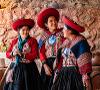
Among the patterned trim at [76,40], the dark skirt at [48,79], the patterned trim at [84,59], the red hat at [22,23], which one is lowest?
the dark skirt at [48,79]

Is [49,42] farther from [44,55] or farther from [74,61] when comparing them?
[74,61]

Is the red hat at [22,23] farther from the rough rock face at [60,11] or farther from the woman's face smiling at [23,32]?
the rough rock face at [60,11]

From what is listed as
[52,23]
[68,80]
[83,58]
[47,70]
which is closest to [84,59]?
[83,58]

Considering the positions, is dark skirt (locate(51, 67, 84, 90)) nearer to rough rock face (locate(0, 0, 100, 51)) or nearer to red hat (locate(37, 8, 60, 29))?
red hat (locate(37, 8, 60, 29))

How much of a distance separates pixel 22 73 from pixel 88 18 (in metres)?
1.56

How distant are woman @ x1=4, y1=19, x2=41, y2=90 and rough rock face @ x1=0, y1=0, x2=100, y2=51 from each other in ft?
3.33

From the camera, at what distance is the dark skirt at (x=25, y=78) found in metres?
3.39

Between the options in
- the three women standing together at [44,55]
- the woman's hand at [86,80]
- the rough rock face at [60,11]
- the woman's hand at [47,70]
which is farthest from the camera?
the rough rock face at [60,11]

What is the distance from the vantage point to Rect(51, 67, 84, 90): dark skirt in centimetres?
311

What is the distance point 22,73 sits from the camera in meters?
3.42

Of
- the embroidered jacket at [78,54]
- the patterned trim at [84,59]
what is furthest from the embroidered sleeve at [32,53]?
the patterned trim at [84,59]

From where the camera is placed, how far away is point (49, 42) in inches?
137

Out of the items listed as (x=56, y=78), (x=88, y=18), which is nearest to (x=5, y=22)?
(x=88, y=18)

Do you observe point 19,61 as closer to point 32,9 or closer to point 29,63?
point 29,63
